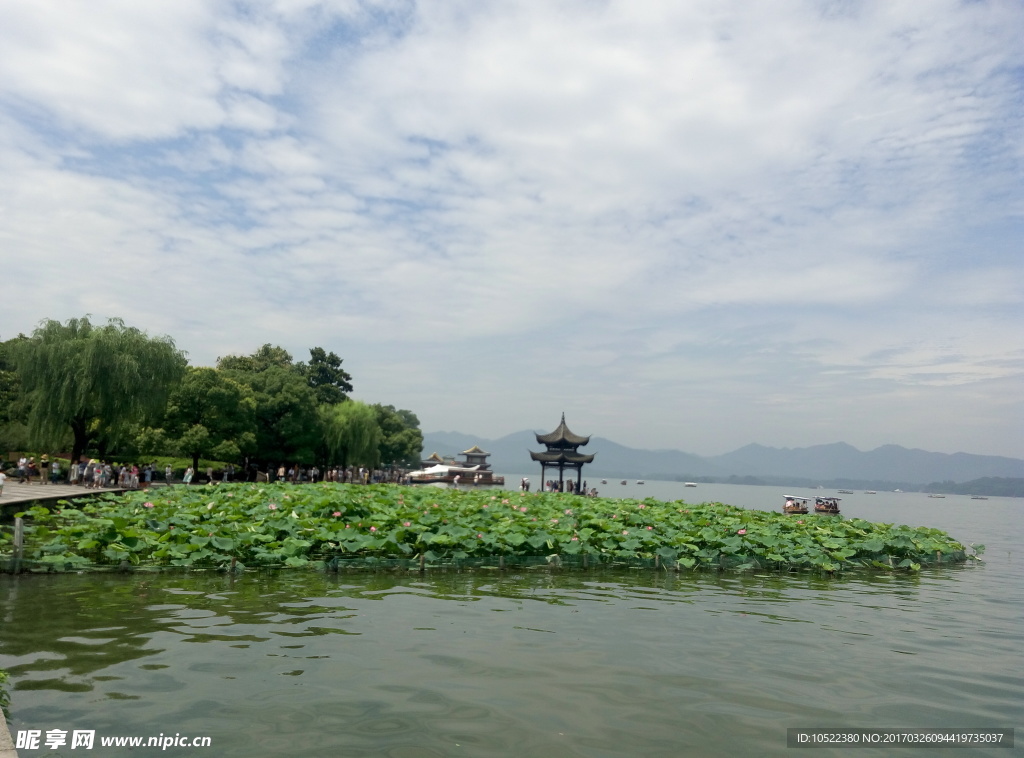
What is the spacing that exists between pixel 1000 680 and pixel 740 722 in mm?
2978

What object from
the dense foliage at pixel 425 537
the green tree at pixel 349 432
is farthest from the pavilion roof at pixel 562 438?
the dense foliage at pixel 425 537

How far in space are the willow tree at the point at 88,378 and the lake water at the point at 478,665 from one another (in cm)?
1969

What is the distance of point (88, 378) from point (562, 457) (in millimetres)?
26174

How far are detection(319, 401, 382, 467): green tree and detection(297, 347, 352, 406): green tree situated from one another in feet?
30.4

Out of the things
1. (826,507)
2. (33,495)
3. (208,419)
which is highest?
(208,419)

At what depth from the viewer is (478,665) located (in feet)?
19.6

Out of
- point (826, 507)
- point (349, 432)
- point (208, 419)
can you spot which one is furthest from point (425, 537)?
point (349, 432)

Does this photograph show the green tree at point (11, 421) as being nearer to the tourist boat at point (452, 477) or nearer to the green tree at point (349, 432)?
the green tree at point (349, 432)

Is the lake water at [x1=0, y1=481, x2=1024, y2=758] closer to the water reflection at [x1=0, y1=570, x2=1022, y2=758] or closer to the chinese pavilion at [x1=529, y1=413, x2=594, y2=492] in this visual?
the water reflection at [x1=0, y1=570, x2=1022, y2=758]

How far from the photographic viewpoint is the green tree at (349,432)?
4497cm

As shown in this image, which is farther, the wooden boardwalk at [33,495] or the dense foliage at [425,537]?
the wooden boardwalk at [33,495]

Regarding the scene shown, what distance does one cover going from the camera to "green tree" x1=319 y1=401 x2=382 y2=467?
45.0 meters

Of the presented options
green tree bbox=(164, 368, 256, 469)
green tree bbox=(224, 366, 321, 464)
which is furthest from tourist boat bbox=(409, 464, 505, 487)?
green tree bbox=(164, 368, 256, 469)

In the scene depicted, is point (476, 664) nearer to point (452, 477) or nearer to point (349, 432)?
point (349, 432)
